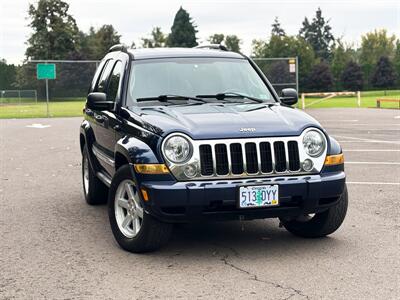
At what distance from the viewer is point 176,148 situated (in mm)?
4938

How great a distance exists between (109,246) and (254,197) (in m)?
1.50

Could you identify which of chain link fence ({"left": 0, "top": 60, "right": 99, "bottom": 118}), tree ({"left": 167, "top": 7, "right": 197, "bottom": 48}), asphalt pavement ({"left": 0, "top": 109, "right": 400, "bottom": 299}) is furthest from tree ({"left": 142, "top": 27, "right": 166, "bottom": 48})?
asphalt pavement ({"left": 0, "top": 109, "right": 400, "bottom": 299})

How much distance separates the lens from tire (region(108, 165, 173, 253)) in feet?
16.8

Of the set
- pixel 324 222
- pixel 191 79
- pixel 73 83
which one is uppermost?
pixel 73 83

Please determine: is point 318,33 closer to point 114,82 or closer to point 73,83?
point 73,83

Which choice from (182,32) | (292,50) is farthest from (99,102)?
(182,32)

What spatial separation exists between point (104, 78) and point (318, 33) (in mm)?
132121

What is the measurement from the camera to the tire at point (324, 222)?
552cm

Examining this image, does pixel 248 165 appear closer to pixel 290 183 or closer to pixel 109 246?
pixel 290 183

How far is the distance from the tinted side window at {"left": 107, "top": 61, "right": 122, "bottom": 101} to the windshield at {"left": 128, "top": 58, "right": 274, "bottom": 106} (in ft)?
0.84

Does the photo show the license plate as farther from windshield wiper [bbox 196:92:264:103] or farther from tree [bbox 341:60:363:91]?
tree [bbox 341:60:363:91]

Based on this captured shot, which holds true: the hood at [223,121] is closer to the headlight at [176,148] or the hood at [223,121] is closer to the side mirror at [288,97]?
the headlight at [176,148]

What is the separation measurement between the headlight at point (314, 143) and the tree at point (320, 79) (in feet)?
245

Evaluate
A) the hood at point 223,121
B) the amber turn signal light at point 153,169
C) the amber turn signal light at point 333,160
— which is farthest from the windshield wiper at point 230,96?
the amber turn signal light at point 153,169
